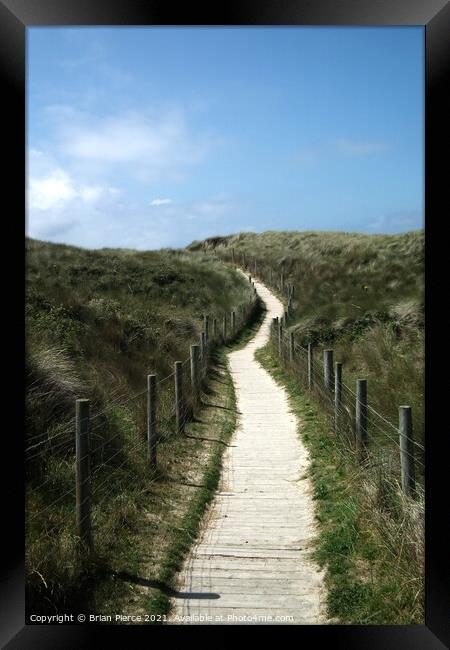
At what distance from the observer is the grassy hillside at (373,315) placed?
358 inches

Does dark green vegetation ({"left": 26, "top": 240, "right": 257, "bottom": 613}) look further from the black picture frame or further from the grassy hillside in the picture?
the grassy hillside

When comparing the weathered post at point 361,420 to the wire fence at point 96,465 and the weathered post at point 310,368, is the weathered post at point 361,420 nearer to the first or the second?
the wire fence at point 96,465

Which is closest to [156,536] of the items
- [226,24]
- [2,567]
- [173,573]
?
[173,573]

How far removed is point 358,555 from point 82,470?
2.42m

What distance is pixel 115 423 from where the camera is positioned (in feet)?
23.2

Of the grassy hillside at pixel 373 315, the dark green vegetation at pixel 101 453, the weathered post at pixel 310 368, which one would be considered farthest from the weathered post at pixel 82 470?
the weathered post at pixel 310 368

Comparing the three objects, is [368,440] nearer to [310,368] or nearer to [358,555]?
[358,555]

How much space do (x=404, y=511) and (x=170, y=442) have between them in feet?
14.2

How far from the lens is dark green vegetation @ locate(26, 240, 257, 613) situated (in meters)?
4.21

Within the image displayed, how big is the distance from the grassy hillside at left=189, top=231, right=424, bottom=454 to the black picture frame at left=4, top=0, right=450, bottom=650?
3228 millimetres

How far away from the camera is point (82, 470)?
455 cm

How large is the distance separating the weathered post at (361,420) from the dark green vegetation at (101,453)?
6.11 feet

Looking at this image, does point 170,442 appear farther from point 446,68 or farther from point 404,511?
point 446,68

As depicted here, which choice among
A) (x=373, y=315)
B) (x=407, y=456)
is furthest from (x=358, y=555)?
(x=373, y=315)
